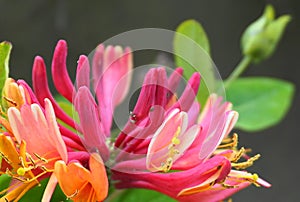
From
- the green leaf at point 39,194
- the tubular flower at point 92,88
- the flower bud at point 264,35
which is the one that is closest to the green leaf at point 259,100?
the flower bud at point 264,35

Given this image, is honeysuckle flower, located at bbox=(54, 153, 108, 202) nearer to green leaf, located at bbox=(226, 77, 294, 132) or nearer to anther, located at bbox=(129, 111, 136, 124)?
anther, located at bbox=(129, 111, 136, 124)

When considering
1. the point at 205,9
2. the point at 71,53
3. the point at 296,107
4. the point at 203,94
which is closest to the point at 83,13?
the point at 71,53

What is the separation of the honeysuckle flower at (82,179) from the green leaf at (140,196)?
0.32 ft

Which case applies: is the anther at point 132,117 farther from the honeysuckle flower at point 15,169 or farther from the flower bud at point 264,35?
the flower bud at point 264,35

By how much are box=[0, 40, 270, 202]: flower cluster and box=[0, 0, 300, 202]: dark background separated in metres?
0.62

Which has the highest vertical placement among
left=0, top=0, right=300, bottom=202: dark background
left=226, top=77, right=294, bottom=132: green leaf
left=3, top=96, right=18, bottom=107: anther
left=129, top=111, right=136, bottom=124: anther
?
left=3, top=96, right=18, bottom=107: anther

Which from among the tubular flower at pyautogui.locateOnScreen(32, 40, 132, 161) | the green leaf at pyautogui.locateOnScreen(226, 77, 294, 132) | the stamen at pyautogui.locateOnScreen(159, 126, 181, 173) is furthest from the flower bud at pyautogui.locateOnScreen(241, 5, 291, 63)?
the stamen at pyautogui.locateOnScreen(159, 126, 181, 173)

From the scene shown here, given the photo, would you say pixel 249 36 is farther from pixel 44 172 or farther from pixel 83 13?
pixel 83 13

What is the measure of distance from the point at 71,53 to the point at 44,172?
35.4 inches

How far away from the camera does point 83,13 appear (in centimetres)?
124

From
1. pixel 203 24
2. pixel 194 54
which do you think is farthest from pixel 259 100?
pixel 203 24

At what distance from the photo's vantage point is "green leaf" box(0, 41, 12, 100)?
1.23ft

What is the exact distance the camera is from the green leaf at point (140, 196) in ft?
1.46

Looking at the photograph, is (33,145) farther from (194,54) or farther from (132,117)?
(194,54)
